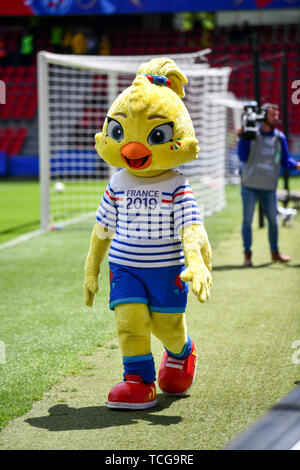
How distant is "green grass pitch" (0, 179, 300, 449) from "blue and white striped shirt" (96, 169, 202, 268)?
0.86 meters

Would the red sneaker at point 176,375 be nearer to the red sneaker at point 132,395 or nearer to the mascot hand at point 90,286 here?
the red sneaker at point 132,395

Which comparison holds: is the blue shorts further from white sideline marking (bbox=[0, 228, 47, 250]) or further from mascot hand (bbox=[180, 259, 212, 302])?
white sideline marking (bbox=[0, 228, 47, 250])

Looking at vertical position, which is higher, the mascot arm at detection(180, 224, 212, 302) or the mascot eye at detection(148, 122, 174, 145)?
the mascot eye at detection(148, 122, 174, 145)

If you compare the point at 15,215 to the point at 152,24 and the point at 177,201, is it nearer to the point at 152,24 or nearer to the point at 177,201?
the point at 177,201

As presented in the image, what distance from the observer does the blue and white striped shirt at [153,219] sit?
388 cm

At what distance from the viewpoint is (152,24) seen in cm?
2639

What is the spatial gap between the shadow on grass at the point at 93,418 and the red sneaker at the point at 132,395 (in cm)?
3

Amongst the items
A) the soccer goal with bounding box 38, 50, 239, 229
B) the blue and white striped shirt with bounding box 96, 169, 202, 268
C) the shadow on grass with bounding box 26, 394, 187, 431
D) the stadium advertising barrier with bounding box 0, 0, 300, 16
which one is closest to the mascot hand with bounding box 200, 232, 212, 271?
the blue and white striped shirt with bounding box 96, 169, 202, 268

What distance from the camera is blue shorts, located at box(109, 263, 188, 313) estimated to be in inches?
151

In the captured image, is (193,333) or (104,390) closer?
(104,390)

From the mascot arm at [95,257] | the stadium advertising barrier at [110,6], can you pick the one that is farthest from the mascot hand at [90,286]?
the stadium advertising barrier at [110,6]

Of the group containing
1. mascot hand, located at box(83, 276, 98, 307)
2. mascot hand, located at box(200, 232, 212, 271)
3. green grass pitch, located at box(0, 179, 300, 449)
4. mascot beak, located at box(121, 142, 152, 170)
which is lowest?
Answer: green grass pitch, located at box(0, 179, 300, 449)

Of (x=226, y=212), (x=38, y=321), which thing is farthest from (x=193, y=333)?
(x=226, y=212)
